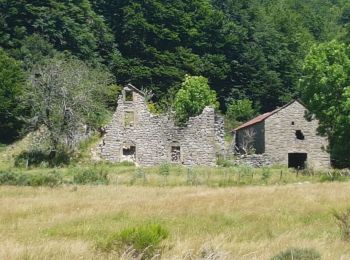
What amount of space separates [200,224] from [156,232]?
4.68 metres

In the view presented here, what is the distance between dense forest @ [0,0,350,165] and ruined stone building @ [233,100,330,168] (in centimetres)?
1442

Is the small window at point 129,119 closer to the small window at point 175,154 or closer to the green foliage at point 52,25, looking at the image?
the small window at point 175,154

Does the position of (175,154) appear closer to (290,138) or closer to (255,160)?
(255,160)

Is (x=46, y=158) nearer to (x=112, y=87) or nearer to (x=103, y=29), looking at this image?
(x=112, y=87)

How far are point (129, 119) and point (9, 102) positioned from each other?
9.26 metres

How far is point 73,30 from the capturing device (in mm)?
59000

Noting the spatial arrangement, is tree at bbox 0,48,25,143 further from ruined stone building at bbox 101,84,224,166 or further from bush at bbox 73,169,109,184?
bush at bbox 73,169,109,184

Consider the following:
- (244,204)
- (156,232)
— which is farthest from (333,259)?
(244,204)

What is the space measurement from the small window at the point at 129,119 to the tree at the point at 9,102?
8.28 m

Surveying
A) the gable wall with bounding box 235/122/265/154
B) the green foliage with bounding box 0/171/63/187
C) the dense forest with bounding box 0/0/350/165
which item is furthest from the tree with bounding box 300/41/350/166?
the dense forest with bounding box 0/0/350/165

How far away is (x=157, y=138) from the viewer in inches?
1559

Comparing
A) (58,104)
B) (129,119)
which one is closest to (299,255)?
(58,104)

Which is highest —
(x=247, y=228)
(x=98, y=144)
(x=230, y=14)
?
(x=230, y=14)

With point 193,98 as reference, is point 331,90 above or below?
below
